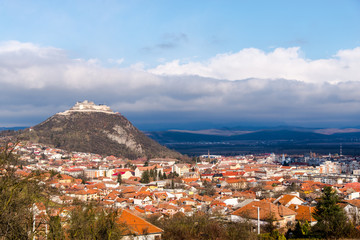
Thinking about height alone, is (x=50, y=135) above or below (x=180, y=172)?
above

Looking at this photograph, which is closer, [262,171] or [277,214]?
[277,214]

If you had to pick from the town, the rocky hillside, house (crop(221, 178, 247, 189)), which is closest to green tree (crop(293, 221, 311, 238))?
the town

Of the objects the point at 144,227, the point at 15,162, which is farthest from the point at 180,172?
the point at 15,162

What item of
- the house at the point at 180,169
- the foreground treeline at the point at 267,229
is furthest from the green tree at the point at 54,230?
the house at the point at 180,169

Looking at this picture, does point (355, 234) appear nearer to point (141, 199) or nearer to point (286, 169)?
point (141, 199)

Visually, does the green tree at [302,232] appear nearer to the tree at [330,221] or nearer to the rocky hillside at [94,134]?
the tree at [330,221]

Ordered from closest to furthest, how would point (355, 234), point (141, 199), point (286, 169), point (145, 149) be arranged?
point (355, 234), point (141, 199), point (286, 169), point (145, 149)

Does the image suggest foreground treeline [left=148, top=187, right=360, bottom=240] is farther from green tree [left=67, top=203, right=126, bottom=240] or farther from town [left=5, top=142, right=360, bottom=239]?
green tree [left=67, top=203, right=126, bottom=240]
